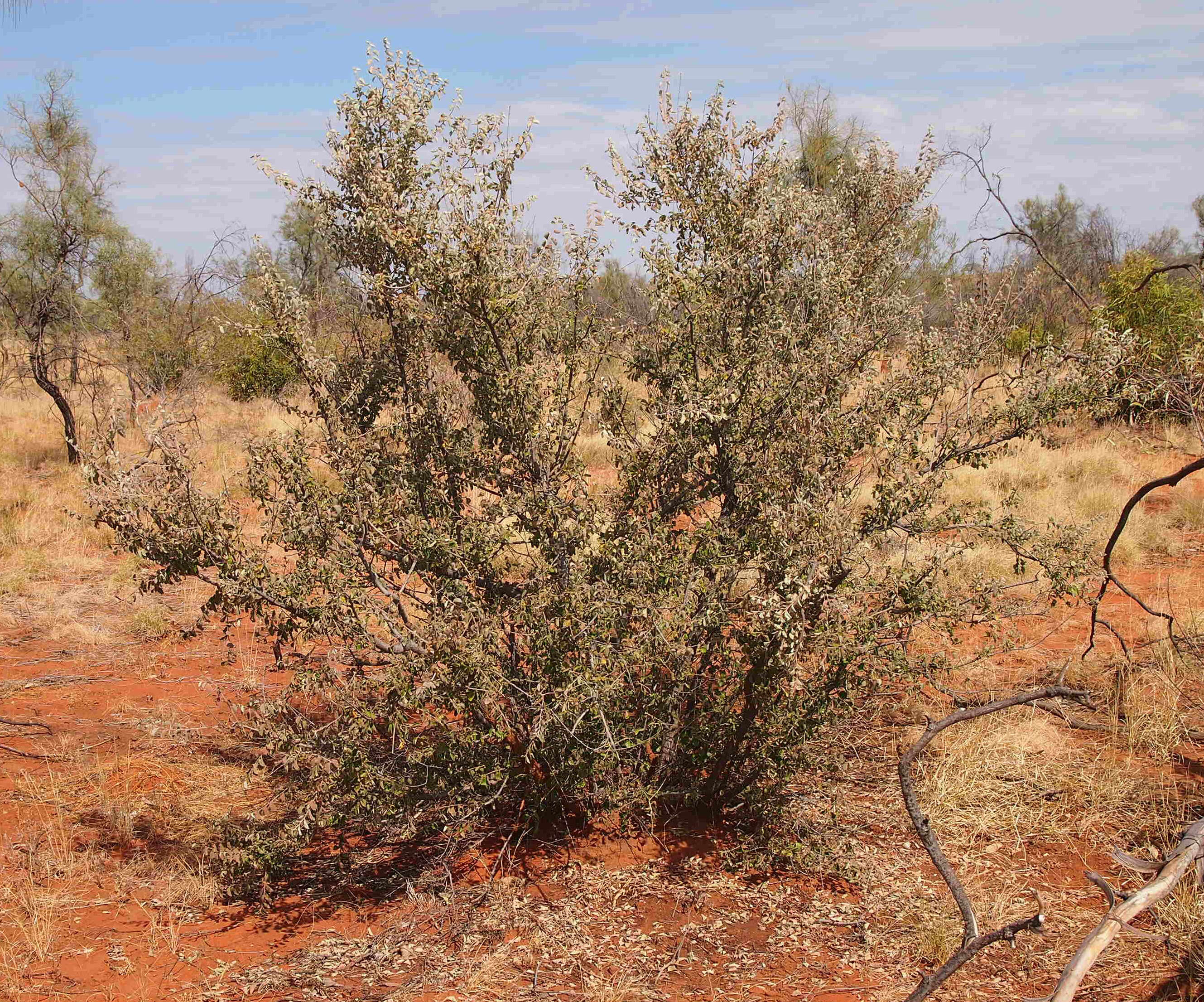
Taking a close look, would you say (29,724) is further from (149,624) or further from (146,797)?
(149,624)

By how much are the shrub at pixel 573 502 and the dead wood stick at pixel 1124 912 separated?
4.68 feet

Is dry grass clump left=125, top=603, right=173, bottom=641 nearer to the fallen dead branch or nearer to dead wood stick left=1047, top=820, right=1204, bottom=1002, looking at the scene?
the fallen dead branch

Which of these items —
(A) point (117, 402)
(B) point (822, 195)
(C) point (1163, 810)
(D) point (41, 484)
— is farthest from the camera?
(D) point (41, 484)

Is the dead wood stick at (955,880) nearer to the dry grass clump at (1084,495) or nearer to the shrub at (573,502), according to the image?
the shrub at (573,502)

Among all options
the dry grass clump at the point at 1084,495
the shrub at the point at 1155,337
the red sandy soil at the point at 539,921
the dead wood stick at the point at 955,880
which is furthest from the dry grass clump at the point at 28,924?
the dry grass clump at the point at 1084,495

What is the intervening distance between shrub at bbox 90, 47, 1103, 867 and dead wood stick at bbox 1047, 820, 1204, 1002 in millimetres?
1426

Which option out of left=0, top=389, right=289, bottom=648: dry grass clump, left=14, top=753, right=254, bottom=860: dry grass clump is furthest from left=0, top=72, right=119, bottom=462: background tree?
left=14, top=753, right=254, bottom=860: dry grass clump

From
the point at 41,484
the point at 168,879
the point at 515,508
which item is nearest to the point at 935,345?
the point at 515,508

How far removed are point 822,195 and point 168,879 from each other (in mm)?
4692

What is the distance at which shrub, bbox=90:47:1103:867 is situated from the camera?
13.5 ft

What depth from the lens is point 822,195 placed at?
5.45m

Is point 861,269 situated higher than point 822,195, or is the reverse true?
point 822,195

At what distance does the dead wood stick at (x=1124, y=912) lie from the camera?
6.29 ft

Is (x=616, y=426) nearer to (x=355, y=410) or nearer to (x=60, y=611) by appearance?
(x=355, y=410)
